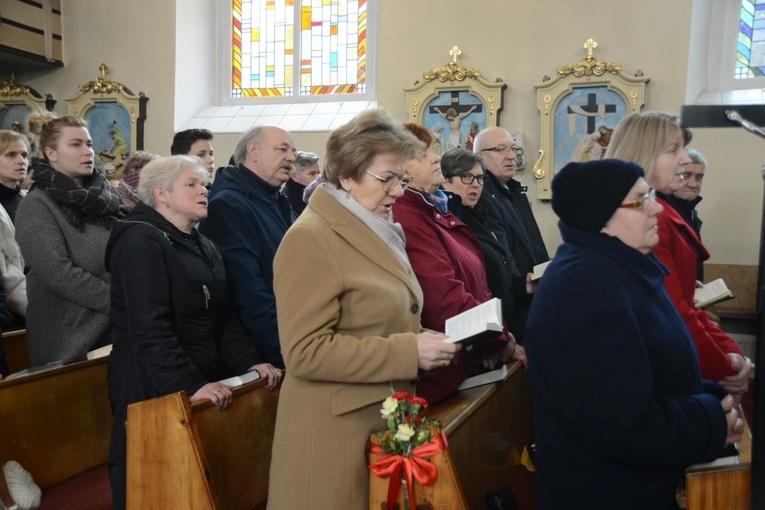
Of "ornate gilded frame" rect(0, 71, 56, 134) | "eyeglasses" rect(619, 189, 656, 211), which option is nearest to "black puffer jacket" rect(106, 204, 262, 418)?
"eyeglasses" rect(619, 189, 656, 211)

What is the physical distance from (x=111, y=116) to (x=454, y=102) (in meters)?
4.26

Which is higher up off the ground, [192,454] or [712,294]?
[712,294]

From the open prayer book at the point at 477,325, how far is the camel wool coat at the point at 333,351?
0.13 meters

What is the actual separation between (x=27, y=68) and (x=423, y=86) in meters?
5.26

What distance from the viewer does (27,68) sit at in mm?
9258

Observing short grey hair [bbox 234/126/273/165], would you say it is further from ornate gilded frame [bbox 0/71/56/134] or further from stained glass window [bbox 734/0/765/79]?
ornate gilded frame [bbox 0/71/56/134]

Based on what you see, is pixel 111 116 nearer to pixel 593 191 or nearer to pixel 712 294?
pixel 712 294

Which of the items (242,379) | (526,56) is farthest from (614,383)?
(526,56)

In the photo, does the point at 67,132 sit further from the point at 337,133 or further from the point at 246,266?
the point at 337,133

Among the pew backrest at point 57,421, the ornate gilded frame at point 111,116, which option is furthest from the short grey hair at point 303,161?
the ornate gilded frame at point 111,116

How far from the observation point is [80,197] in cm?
333

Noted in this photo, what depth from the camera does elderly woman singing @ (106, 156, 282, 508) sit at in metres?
2.56

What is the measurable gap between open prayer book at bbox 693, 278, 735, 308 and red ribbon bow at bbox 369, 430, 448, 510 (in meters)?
1.77

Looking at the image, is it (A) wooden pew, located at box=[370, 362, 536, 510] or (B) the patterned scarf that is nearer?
(A) wooden pew, located at box=[370, 362, 536, 510]
